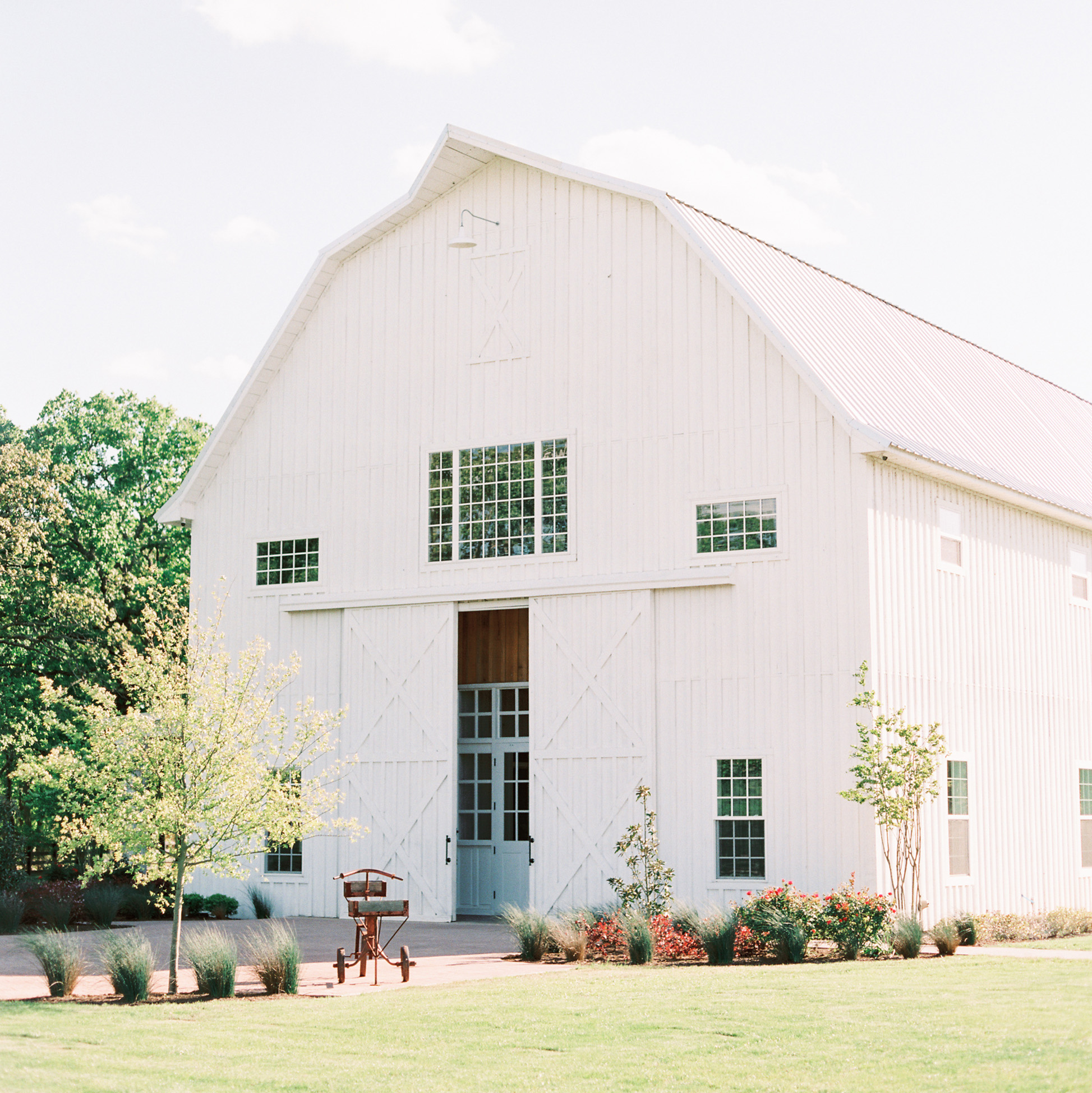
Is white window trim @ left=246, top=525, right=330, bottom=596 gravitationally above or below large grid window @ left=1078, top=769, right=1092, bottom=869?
above

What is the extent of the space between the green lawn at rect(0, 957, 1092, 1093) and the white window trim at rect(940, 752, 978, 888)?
531cm

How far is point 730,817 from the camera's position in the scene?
19016mm

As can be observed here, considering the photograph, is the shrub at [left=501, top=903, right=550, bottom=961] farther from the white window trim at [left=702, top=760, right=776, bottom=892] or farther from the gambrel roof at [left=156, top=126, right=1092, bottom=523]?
the gambrel roof at [left=156, top=126, right=1092, bottom=523]

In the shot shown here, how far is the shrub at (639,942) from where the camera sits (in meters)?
15.8

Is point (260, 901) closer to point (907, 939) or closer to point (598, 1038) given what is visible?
point (907, 939)

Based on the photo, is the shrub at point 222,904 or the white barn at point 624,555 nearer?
the white barn at point 624,555

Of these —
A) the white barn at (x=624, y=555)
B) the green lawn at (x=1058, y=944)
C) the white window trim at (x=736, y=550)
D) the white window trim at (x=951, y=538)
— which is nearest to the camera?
the green lawn at (x=1058, y=944)

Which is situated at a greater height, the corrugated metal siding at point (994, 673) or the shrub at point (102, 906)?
the corrugated metal siding at point (994, 673)

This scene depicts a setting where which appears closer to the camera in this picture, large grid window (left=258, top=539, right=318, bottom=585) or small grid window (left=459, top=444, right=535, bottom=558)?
small grid window (left=459, top=444, right=535, bottom=558)

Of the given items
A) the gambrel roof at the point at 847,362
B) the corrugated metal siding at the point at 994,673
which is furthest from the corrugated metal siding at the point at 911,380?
the corrugated metal siding at the point at 994,673

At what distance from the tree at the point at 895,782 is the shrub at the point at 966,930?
94 centimetres

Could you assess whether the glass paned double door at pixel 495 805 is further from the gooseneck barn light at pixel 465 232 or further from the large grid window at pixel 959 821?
the gooseneck barn light at pixel 465 232

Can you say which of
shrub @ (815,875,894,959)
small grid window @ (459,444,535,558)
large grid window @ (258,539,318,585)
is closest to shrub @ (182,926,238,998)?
shrub @ (815,875,894,959)

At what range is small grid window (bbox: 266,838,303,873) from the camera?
2238 centimetres
